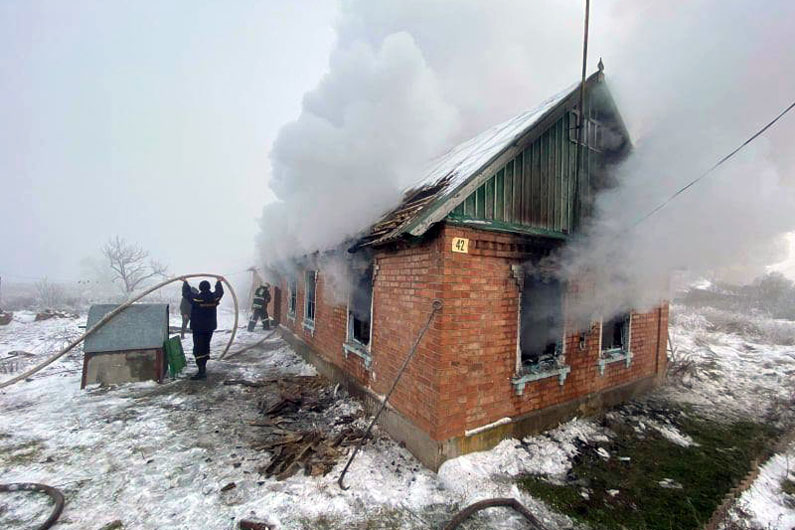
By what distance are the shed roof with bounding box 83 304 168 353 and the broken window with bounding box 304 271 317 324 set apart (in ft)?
10.5

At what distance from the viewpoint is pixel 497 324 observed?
454cm

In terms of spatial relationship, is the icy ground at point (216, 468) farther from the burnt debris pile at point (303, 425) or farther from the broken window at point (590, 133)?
the broken window at point (590, 133)

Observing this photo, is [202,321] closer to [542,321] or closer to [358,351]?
[358,351]

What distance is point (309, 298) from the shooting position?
935 cm

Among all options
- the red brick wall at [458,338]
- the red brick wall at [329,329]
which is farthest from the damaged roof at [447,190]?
the red brick wall at [329,329]

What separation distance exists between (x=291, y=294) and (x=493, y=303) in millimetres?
8520

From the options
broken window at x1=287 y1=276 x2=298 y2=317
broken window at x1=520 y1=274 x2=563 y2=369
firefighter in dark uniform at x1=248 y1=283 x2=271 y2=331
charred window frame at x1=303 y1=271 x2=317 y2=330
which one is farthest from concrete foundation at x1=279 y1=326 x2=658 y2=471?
firefighter in dark uniform at x1=248 y1=283 x2=271 y2=331

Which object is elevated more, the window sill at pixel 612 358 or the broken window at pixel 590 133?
the broken window at pixel 590 133

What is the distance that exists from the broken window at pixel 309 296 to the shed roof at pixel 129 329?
3.19m

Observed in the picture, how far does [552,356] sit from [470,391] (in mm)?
1982

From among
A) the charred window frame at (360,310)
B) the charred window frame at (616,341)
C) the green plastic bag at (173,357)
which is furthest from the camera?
the green plastic bag at (173,357)

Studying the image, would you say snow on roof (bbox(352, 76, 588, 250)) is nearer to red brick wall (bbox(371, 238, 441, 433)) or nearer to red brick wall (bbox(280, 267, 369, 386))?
red brick wall (bbox(371, 238, 441, 433))

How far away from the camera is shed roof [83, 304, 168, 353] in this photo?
22.1 feet

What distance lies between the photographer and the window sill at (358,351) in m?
5.61
